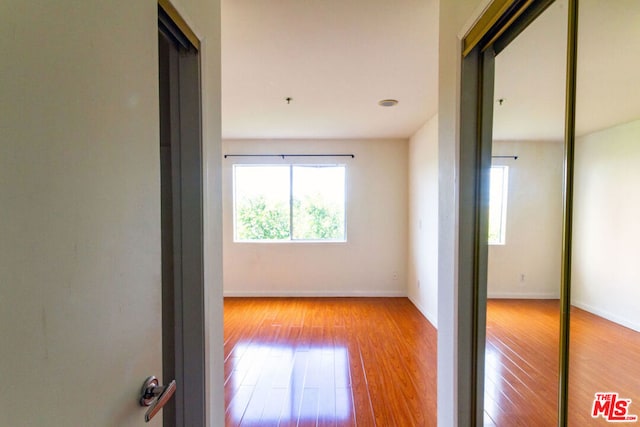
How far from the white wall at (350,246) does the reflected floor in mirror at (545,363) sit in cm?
326

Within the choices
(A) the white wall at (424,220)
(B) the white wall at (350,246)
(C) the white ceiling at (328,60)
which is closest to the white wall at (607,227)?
(C) the white ceiling at (328,60)

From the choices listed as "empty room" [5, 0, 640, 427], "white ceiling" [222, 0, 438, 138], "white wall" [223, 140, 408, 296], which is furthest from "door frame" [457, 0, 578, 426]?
"white wall" [223, 140, 408, 296]

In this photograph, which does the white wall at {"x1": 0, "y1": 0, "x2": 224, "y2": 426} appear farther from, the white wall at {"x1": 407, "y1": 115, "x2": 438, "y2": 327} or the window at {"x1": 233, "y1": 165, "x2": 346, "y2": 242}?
the window at {"x1": 233, "y1": 165, "x2": 346, "y2": 242}

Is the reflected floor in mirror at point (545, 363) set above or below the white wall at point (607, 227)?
below

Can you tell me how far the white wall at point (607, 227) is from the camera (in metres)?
0.88

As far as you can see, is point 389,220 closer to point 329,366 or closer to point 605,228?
point 329,366

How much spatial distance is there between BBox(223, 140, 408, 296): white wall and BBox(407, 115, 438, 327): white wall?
219 millimetres

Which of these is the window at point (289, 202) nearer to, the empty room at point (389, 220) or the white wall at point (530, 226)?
the empty room at point (389, 220)

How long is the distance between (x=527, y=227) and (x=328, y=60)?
1.68m

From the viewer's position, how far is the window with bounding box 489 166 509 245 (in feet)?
4.30

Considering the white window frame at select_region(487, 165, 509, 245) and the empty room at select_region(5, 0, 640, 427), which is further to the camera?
the white window frame at select_region(487, 165, 509, 245)

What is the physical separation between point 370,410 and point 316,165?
134 inches

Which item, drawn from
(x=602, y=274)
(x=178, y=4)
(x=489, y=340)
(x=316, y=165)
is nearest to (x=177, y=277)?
(x=178, y=4)

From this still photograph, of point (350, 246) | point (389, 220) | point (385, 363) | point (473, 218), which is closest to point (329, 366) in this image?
point (385, 363)
